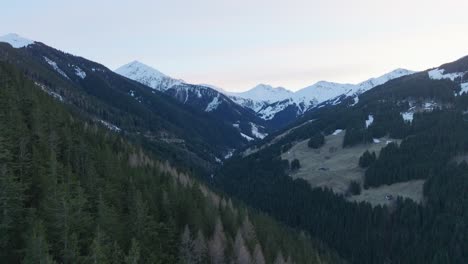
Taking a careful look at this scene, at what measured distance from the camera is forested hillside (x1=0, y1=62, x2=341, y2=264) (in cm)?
4938

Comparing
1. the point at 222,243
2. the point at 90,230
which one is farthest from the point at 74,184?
the point at 222,243

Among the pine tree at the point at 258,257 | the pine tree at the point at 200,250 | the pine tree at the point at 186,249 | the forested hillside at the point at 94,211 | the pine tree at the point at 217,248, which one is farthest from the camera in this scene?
the pine tree at the point at 258,257

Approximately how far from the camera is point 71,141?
90.6 metres

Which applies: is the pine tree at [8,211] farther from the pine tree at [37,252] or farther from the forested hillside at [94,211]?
the pine tree at [37,252]

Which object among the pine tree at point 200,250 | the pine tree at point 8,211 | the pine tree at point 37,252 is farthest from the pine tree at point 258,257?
the pine tree at point 37,252

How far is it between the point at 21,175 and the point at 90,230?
13273 mm

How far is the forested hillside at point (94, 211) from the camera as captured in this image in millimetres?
49375

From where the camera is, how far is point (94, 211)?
6531 cm

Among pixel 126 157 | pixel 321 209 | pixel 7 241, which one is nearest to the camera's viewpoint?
pixel 7 241

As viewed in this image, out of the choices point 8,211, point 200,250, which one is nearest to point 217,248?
point 200,250

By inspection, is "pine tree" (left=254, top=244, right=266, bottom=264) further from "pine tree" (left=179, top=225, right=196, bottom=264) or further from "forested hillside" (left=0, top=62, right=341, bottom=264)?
"pine tree" (left=179, top=225, right=196, bottom=264)

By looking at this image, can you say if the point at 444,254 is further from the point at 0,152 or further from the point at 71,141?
the point at 0,152

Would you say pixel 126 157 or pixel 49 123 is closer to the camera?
pixel 49 123

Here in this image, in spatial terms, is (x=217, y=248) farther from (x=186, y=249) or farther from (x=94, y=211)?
(x=94, y=211)
